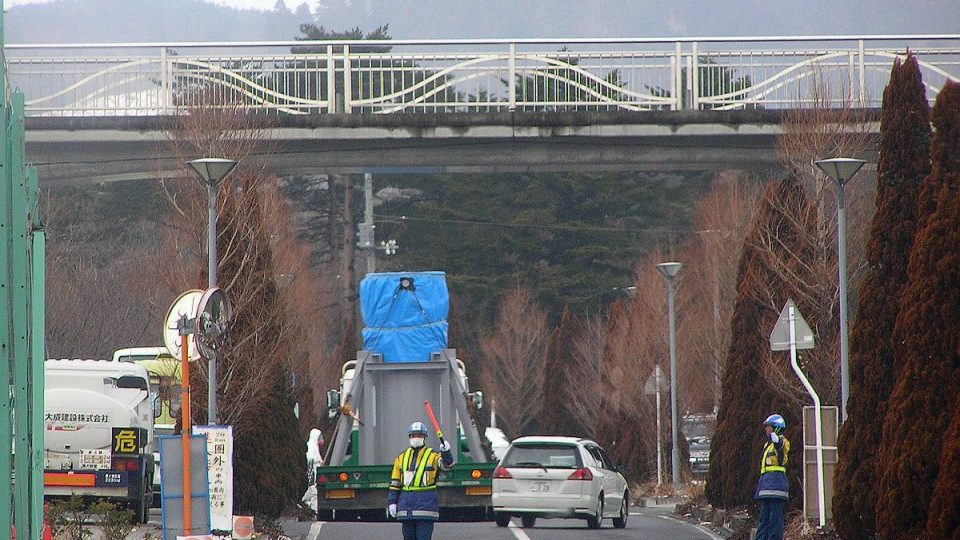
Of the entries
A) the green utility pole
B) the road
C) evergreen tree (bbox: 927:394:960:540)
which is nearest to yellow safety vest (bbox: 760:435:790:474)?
the road

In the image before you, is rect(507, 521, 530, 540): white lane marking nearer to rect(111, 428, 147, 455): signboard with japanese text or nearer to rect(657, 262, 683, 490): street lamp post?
rect(111, 428, 147, 455): signboard with japanese text

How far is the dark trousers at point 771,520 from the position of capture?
62.3 feet

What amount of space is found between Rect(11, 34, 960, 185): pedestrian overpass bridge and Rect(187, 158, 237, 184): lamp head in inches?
209

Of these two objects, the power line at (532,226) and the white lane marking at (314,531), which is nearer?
the white lane marking at (314,531)

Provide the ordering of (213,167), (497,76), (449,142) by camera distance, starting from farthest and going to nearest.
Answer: (497,76), (449,142), (213,167)

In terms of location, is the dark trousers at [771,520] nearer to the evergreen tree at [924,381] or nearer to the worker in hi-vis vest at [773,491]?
the worker in hi-vis vest at [773,491]

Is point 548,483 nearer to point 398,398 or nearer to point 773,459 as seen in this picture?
point 398,398

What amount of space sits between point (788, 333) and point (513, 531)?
6.26m

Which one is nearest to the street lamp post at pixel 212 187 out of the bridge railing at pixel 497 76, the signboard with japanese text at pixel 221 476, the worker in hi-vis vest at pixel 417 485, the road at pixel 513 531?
the signboard with japanese text at pixel 221 476

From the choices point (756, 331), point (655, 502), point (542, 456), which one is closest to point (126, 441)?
point (542, 456)

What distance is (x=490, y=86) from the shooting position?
2781 centimetres

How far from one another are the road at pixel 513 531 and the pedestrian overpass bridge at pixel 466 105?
619 centimetres

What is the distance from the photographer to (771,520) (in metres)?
19.0

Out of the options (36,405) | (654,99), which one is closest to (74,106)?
(654,99)
